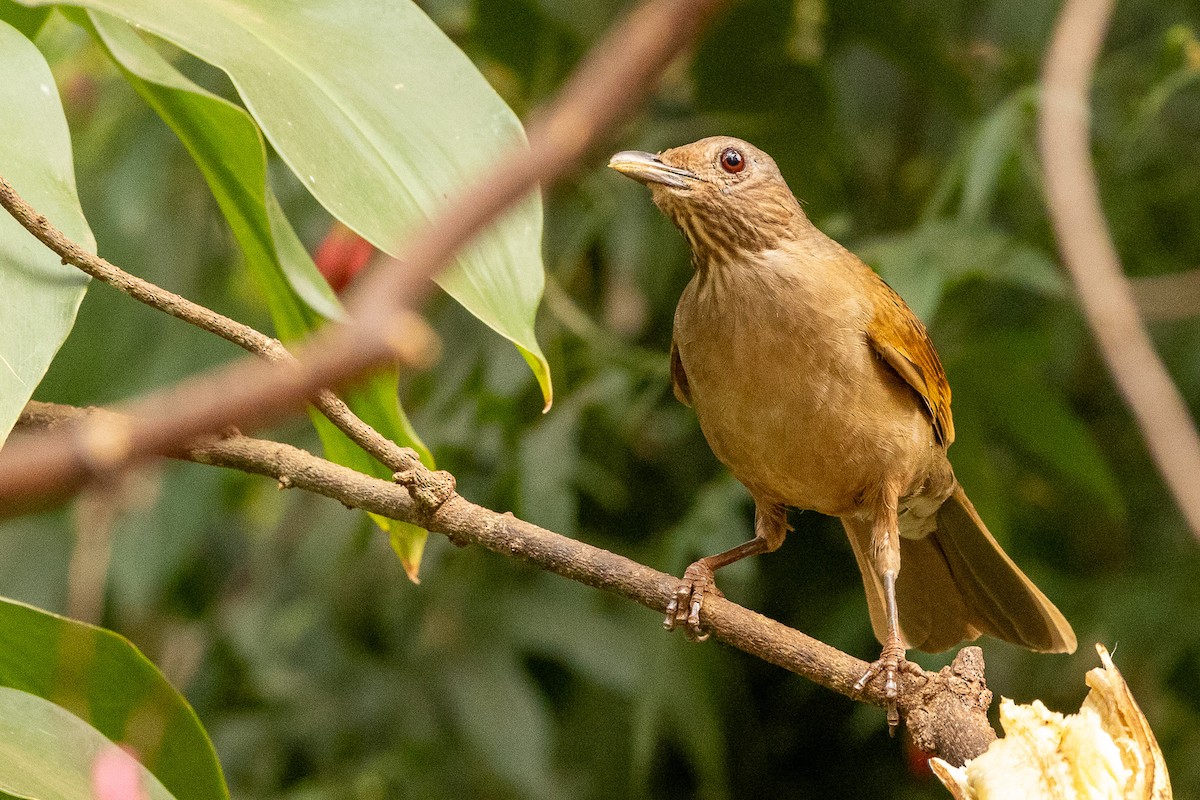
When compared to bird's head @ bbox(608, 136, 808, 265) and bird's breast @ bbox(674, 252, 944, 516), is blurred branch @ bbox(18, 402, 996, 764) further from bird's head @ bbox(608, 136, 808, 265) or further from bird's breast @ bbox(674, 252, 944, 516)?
bird's head @ bbox(608, 136, 808, 265)

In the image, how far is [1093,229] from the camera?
691 mm

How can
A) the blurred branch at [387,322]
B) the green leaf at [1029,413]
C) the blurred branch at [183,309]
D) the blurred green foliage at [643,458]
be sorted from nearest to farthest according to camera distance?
the blurred branch at [387,322], the blurred branch at [183,309], the green leaf at [1029,413], the blurred green foliage at [643,458]

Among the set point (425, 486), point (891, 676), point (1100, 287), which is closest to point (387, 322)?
point (1100, 287)

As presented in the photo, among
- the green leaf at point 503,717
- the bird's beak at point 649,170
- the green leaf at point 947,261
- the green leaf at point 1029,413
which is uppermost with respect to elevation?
the green leaf at point 947,261

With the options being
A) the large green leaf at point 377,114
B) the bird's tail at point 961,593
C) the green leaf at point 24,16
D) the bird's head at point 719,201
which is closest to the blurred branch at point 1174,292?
the large green leaf at point 377,114

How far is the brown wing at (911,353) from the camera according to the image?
328cm

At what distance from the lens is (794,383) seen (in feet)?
10.3

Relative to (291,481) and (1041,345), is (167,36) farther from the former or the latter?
(1041,345)

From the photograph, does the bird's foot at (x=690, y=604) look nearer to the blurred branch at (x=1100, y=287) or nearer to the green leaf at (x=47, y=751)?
the green leaf at (x=47, y=751)

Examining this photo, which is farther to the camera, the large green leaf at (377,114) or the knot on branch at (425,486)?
the knot on branch at (425,486)

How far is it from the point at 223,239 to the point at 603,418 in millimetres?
1706

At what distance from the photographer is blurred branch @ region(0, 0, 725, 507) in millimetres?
474

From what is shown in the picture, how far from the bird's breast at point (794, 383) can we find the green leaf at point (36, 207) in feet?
5.14

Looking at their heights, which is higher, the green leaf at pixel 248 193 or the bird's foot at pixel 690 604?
the green leaf at pixel 248 193
